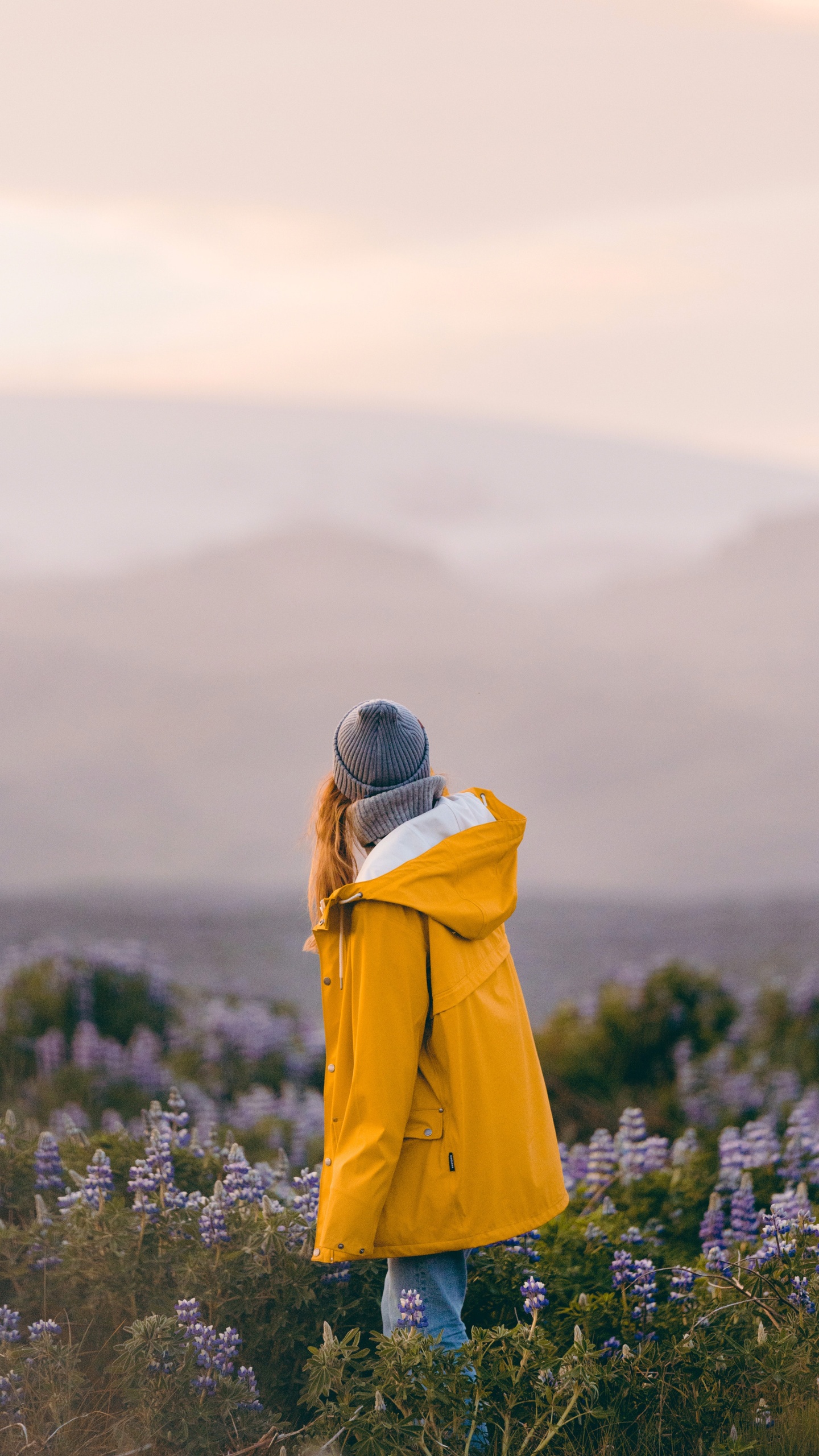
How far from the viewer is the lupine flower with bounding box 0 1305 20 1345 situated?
350 centimetres

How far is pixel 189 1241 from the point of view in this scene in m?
3.74

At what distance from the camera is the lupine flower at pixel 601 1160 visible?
470 cm

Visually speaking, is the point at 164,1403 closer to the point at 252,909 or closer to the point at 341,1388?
the point at 341,1388

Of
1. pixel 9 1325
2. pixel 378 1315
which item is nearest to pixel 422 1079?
pixel 378 1315

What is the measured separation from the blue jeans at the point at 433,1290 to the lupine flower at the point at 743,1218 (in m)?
1.40

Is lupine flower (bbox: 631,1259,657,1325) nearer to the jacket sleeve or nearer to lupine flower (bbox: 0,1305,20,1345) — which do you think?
the jacket sleeve

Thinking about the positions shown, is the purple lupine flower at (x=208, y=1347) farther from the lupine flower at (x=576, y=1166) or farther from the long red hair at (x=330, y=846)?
the lupine flower at (x=576, y=1166)

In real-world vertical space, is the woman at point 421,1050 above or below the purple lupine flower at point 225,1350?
above

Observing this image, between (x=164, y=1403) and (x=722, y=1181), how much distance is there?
2.35 meters

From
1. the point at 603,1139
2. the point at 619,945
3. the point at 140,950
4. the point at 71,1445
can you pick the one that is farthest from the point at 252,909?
the point at 71,1445

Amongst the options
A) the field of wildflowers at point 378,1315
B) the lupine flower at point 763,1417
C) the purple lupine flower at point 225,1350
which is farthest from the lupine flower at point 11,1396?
the lupine flower at point 763,1417

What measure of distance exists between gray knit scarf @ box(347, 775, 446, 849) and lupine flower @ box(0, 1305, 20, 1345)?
1712 millimetres

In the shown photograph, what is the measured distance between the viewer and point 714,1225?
14.2ft

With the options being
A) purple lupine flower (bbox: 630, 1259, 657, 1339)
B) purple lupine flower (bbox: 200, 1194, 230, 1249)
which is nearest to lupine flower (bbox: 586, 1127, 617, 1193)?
purple lupine flower (bbox: 630, 1259, 657, 1339)
